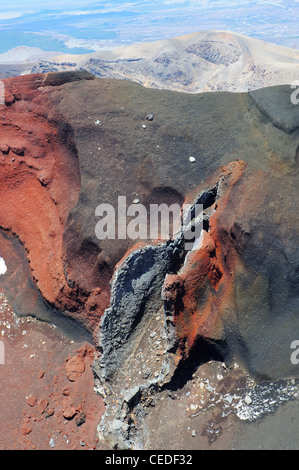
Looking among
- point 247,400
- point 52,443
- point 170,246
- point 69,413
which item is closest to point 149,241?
point 170,246

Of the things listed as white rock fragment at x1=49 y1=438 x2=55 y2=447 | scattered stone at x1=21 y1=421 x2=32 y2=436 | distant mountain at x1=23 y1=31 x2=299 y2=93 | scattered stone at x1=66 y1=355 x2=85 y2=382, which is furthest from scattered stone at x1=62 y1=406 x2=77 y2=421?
distant mountain at x1=23 y1=31 x2=299 y2=93

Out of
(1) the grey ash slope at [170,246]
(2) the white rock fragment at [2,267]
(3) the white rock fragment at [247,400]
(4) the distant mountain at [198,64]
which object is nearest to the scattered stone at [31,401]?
(1) the grey ash slope at [170,246]

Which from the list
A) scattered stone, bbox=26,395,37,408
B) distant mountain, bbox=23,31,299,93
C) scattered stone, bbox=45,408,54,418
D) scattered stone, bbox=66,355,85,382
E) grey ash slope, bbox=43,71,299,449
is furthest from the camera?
distant mountain, bbox=23,31,299,93

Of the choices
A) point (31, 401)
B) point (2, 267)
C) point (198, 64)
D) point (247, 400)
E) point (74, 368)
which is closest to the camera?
point (247, 400)

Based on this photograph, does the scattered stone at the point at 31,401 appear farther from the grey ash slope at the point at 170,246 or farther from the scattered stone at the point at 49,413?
the grey ash slope at the point at 170,246

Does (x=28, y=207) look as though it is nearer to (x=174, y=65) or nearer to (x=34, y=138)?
(x=34, y=138)

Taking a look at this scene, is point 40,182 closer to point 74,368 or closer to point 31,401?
point 74,368

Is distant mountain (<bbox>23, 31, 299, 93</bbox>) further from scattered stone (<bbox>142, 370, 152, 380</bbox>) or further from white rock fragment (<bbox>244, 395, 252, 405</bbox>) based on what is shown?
scattered stone (<bbox>142, 370, 152, 380</bbox>)

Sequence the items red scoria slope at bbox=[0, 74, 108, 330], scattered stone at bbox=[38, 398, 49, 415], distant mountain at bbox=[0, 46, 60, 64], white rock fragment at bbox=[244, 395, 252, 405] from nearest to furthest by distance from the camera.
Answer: white rock fragment at bbox=[244, 395, 252, 405] < scattered stone at bbox=[38, 398, 49, 415] < red scoria slope at bbox=[0, 74, 108, 330] < distant mountain at bbox=[0, 46, 60, 64]

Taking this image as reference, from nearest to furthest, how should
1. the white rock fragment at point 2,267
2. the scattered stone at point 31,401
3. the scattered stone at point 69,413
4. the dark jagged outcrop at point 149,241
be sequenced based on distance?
the dark jagged outcrop at point 149,241 → the scattered stone at point 69,413 → the scattered stone at point 31,401 → the white rock fragment at point 2,267
